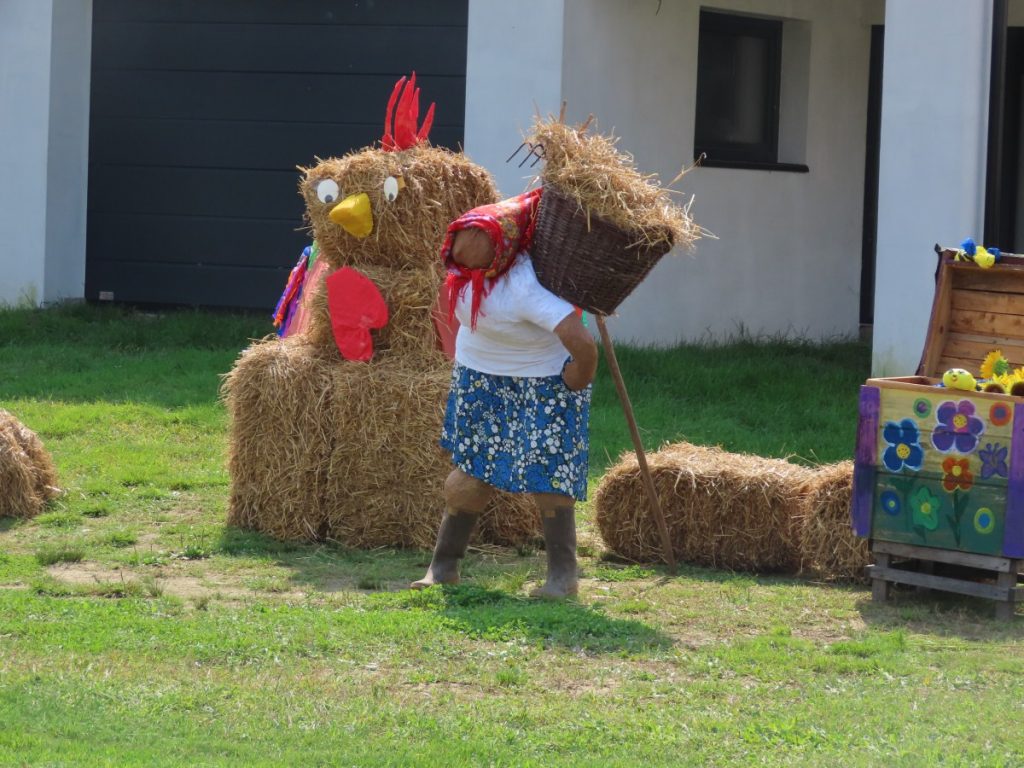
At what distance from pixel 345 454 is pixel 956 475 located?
2.71 metres

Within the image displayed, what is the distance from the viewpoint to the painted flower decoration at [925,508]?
19.7 ft

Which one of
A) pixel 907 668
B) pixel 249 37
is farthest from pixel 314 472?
pixel 249 37

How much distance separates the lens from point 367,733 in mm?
4273

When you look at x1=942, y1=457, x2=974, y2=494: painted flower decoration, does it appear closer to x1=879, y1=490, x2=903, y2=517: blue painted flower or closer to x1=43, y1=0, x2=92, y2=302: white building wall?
x1=879, y1=490, x2=903, y2=517: blue painted flower

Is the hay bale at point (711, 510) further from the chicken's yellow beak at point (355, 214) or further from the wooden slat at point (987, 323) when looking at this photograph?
the chicken's yellow beak at point (355, 214)

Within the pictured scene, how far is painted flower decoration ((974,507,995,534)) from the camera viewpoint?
5875 mm

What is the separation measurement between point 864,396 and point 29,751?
353 cm

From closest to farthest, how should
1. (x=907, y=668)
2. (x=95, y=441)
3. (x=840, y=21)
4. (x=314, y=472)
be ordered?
(x=907, y=668) < (x=314, y=472) < (x=95, y=441) < (x=840, y=21)

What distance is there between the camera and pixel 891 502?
612cm

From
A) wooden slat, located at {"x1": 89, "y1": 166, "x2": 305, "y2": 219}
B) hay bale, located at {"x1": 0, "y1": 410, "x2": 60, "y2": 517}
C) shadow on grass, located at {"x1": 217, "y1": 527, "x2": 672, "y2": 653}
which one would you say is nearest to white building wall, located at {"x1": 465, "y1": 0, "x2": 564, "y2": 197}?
wooden slat, located at {"x1": 89, "y1": 166, "x2": 305, "y2": 219}

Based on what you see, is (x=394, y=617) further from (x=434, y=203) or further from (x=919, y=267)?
(x=919, y=267)

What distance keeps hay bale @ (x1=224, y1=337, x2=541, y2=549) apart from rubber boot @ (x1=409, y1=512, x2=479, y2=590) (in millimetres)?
801

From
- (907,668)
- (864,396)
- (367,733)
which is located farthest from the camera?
(864,396)

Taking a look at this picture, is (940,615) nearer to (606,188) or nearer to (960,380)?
(960,380)
